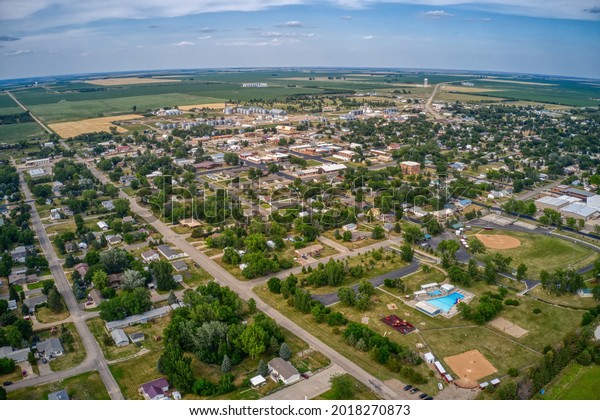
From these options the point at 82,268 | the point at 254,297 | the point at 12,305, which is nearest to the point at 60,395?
the point at 12,305

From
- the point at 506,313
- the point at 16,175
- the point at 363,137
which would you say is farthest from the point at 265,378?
the point at 363,137

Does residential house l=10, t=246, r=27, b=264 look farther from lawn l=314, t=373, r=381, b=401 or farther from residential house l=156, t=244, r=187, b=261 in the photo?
lawn l=314, t=373, r=381, b=401

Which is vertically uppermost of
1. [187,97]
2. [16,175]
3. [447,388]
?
[187,97]

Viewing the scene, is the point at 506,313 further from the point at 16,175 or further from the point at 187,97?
the point at 187,97

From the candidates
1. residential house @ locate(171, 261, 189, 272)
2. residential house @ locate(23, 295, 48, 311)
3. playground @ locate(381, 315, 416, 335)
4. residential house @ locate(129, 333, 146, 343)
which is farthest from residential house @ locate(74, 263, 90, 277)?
playground @ locate(381, 315, 416, 335)

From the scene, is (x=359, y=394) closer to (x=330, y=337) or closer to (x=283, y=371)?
(x=283, y=371)

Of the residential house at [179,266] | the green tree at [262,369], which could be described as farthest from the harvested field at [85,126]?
the green tree at [262,369]

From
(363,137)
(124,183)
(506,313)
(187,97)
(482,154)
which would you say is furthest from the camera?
(187,97)

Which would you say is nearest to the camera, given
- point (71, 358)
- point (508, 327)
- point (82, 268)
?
point (71, 358)
